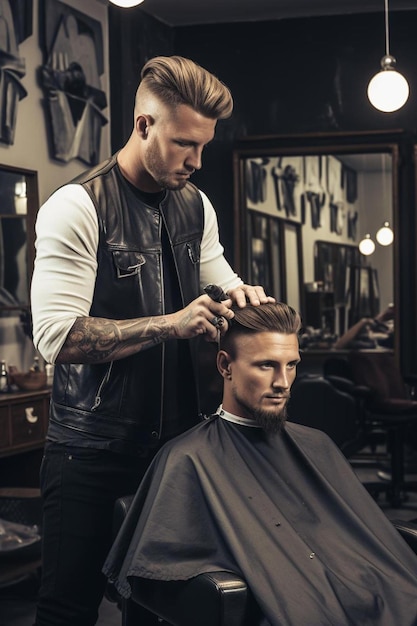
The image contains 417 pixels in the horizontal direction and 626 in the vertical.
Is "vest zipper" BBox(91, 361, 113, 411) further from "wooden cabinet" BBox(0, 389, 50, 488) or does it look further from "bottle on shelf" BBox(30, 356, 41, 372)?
"bottle on shelf" BBox(30, 356, 41, 372)

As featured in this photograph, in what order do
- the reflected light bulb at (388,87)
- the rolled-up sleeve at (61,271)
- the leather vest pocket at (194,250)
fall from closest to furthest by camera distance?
the rolled-up sleeve at (61,271) → the leather vest pocket at (194,250) → the reflected light bulb at (388,87)

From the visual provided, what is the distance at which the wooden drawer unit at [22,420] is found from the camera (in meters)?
3.90

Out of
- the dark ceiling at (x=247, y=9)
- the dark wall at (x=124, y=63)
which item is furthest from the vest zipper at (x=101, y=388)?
the dark ceiling at (x=247, y=9)

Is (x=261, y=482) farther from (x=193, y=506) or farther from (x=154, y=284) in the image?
(x=154, y=284)

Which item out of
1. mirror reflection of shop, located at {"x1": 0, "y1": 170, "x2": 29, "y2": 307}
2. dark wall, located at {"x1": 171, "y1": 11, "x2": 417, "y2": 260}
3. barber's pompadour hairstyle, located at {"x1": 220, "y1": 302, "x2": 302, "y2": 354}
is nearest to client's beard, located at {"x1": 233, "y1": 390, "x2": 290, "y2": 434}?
barber's pompadour hairstyle, located at {"x1": 220, "y1": 302, "x2": 302, "y2": 354}

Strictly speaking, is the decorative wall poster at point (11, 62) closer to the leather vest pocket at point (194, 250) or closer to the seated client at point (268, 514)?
the leather vest pocket at point (194, 250)

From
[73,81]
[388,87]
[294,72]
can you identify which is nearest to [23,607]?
[73,81]

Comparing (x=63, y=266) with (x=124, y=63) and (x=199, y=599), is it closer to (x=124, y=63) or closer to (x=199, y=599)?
(x=199, y=599)

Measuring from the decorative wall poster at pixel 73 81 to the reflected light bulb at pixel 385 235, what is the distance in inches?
74.8

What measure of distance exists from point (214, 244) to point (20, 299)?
2332 mm

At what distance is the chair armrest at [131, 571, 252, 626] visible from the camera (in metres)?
1.69

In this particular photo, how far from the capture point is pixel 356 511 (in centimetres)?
208

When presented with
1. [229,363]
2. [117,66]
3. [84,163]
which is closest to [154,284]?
[229,363]

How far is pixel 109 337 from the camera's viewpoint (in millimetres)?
1791
